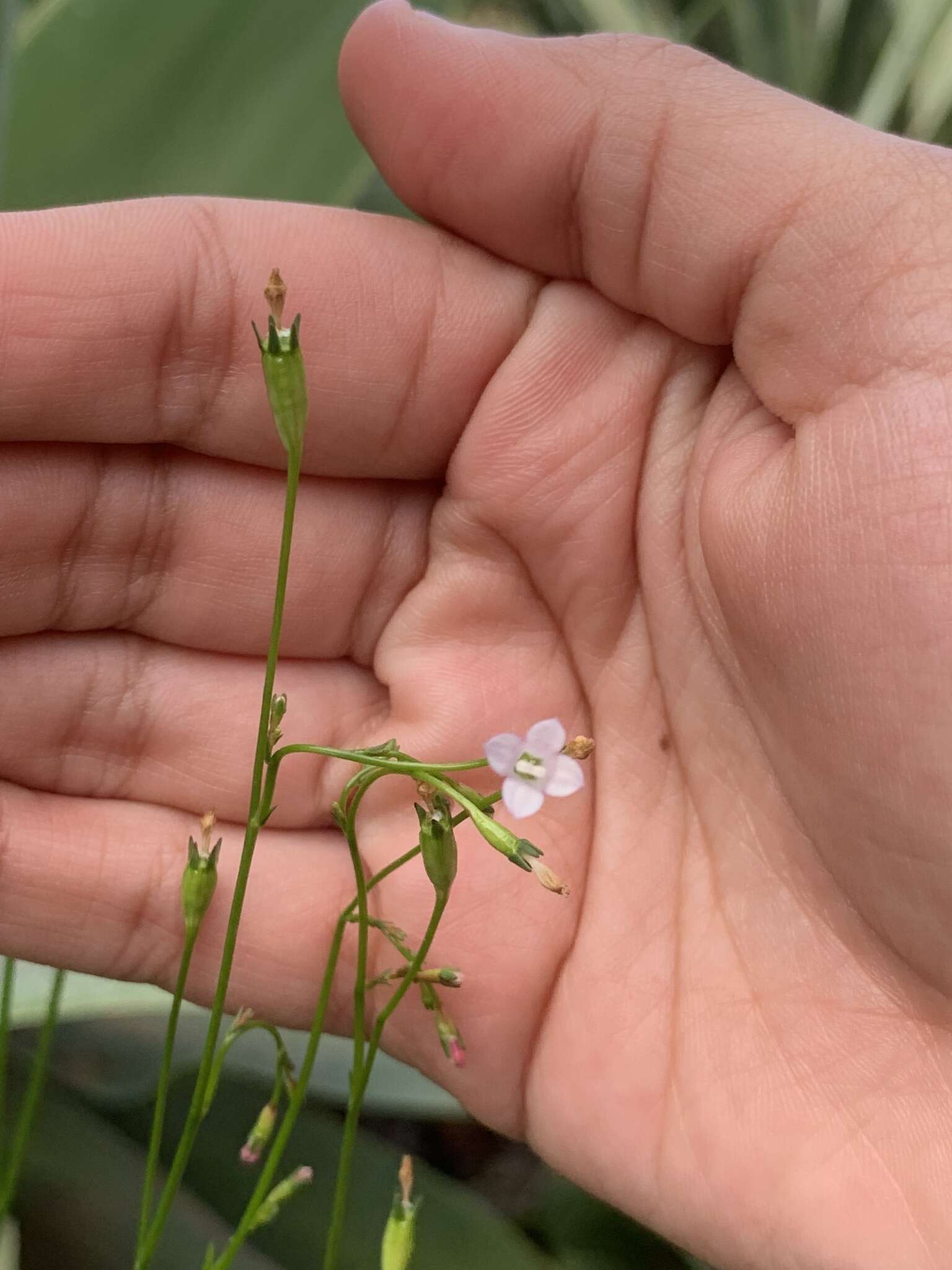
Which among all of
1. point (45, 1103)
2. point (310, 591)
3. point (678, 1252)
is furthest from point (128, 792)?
point (678, 1252)

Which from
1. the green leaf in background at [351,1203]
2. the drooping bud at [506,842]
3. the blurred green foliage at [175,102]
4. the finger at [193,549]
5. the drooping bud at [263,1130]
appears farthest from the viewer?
the blurred green foliage at [175,102]

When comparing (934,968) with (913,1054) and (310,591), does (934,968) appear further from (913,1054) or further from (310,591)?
(310,591)

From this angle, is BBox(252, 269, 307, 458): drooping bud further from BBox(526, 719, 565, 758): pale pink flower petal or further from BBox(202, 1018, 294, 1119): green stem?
BBox(202, 1018, 294, 1119): green stem

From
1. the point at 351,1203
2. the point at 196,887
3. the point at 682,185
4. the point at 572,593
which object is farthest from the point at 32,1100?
the point at 682,185

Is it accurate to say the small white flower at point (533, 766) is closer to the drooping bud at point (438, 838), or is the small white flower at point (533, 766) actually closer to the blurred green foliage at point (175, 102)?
the drooping bud at point (438, 838)

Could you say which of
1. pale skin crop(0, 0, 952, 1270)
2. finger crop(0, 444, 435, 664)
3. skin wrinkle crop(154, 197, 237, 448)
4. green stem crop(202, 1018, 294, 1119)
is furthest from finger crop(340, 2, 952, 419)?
green stem crop(202, 1018, 294, 1119)

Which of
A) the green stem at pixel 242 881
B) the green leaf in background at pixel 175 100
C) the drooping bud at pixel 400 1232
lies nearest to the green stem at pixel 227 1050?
the green stem at pixel 242 881
